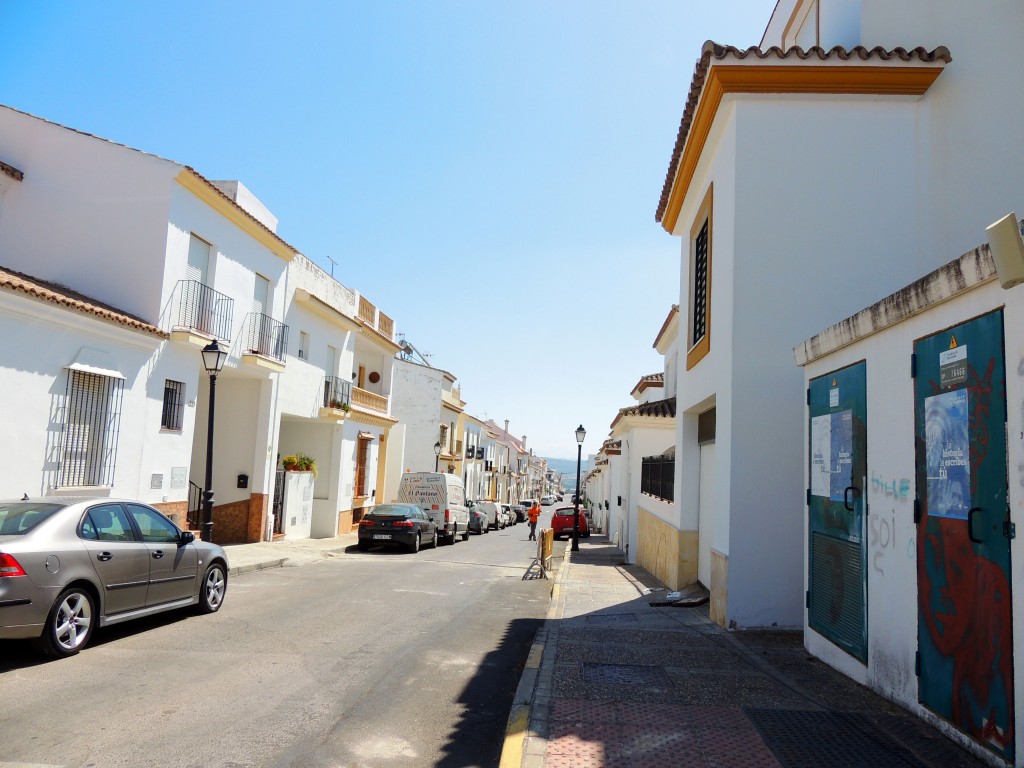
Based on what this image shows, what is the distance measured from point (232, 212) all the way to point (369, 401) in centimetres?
1182

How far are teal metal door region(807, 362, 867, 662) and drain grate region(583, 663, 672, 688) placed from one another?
5.37 ft

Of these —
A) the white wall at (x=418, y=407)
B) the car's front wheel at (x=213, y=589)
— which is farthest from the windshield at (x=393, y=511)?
the white wall at (x=418, y=407)

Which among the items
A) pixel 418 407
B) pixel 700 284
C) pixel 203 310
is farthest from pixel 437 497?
pixel 418 407

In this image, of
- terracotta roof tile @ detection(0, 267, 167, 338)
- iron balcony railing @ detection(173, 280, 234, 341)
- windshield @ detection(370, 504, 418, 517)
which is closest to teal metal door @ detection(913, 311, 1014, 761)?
terracotta roof tile @ detection(0, 267, 167, 338)

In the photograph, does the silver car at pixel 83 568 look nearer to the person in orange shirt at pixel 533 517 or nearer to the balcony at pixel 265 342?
the balcony at pixel 265 342

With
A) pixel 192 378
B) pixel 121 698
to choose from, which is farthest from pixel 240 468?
pixel 121 698

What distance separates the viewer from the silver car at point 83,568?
21.4 feet

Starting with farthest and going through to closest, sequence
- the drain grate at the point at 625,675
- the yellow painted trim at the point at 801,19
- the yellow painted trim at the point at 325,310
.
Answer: the yellow painted trim at the point at 325,310 → the yellow painted trim at the point at 801,19 → the drain grate at the point at 625,675

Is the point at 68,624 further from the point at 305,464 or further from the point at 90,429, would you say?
the point at 305,464

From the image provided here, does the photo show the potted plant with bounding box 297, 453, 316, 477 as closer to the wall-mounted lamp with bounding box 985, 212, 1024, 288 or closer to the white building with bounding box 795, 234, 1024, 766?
the white building with bounding box 795, 234, 1024, 766

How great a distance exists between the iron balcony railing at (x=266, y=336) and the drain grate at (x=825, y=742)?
15983mm

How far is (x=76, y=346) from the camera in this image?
507 inches

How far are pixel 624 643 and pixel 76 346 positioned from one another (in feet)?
33.9

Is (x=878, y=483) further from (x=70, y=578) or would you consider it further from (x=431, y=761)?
(x=70, y=578)
